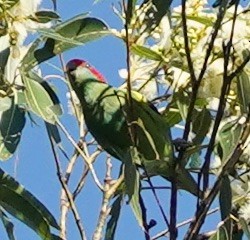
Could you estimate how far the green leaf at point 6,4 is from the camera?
0.96m

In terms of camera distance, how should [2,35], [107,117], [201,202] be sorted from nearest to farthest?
1. [201,202]
2. [2,35]
3. [107,117]

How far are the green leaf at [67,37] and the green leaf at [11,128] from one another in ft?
0.18

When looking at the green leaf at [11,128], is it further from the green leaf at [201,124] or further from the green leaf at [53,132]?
the green leaf at [201,124]

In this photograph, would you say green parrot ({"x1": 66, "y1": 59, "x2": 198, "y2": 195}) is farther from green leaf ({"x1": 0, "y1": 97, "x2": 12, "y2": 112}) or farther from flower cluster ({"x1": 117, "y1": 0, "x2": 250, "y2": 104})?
green leaf ({"x1": 0, "y1": 97, "x2": 12, "y2": 112})

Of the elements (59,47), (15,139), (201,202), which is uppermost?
(59,47)

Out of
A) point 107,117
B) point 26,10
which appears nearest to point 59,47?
point 26,10

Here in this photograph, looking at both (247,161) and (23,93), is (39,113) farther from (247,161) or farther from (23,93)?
(247,161)

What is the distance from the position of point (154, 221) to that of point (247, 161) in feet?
0.49

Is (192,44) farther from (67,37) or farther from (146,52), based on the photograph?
(67,37)

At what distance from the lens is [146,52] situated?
1.07m

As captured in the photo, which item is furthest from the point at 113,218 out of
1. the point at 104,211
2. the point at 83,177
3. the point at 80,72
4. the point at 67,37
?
the point at 80,72

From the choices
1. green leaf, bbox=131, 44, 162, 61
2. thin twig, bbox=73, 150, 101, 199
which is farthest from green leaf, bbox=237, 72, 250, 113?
thin twig, bbox=73, 150, 101, 199

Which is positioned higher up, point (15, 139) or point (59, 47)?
point (59, 47)

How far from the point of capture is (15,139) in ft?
3.32
